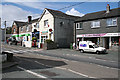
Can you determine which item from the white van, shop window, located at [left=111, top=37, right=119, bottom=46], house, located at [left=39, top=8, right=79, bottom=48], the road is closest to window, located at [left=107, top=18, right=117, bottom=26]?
shop window, located at [left=111, top=37, right=119, bottom=46]

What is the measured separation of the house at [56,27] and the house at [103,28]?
4.42 metres

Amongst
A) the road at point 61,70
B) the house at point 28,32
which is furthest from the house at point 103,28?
the house at point 28,32

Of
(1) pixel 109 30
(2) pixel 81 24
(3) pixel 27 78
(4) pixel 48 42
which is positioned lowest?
(3) pixel 27 78

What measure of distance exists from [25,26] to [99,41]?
2478 centimetres

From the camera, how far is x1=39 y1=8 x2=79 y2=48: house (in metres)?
27.5

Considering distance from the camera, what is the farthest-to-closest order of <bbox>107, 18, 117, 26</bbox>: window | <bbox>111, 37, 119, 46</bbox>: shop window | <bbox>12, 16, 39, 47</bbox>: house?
<bbox>12, 16, 39, 47</bbox>: house < <bbox>107, 18, 117, 26</bbox>: window < <bbox>111, 37, 119, 46</bbox>: shop window

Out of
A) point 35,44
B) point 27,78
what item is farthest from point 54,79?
point 35,44

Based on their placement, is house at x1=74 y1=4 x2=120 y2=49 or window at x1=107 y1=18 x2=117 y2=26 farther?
window at x1=107 y1=18 x2=117 y2=26

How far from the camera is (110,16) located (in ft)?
68.6

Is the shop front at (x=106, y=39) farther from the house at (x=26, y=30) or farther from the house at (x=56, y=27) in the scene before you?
the house at (x=26, y=30)

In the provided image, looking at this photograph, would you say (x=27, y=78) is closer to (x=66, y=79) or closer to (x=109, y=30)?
(x=66, y=79)

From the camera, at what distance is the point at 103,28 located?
2198cm

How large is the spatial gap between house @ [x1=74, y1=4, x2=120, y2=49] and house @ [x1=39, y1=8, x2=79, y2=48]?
4418mm

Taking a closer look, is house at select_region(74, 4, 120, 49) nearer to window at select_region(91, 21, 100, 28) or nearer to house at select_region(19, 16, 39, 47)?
window at select_region(91, 21, 100, 28)
